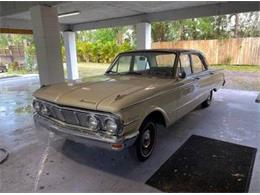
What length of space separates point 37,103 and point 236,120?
3.84 meters

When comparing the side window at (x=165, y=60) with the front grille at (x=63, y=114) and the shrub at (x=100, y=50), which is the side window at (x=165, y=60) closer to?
the front grille at (x=63, y=114)

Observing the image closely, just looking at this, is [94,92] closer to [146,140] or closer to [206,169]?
[146,140]

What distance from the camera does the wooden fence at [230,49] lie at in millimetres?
11945

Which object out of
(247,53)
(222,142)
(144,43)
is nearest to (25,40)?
(144,43)

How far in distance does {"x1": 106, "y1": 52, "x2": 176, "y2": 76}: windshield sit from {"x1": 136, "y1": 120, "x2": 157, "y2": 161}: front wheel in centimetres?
97

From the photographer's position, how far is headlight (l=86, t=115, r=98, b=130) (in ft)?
7.90

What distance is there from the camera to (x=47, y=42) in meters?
5.79

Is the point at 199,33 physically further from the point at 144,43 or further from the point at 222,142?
the point at 222,142

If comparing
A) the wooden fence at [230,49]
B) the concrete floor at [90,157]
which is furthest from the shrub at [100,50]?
the concrete floor at [90,157]

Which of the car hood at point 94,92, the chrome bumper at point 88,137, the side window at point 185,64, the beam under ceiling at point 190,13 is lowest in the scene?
the chrome bumper at point 88,137

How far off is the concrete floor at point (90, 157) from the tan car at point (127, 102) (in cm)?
33

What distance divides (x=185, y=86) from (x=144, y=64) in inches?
32.6

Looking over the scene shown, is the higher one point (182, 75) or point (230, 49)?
point (230, 49)

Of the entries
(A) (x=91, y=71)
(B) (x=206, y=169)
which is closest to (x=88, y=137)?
(B) (x=206, y=169)
